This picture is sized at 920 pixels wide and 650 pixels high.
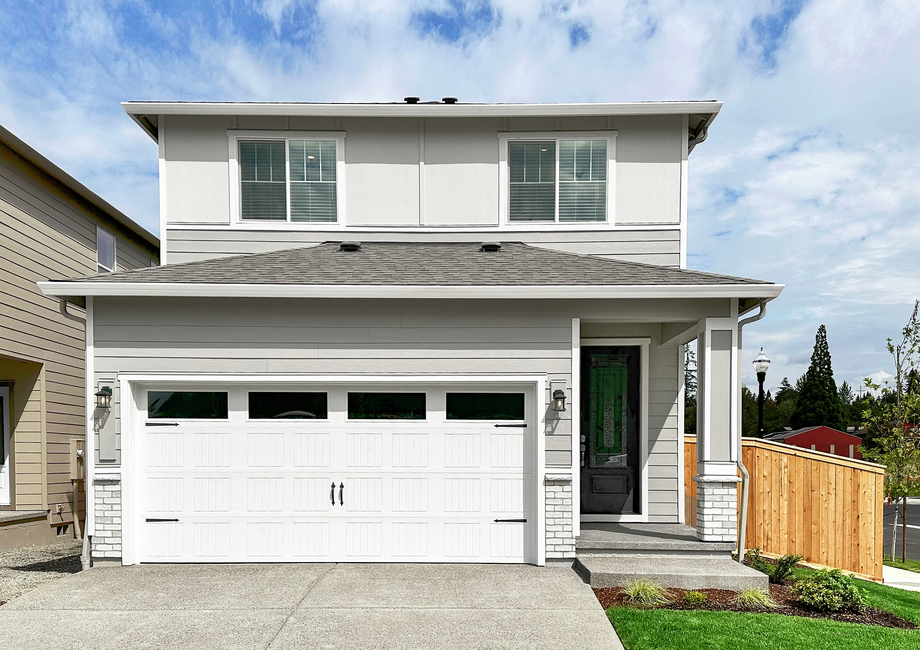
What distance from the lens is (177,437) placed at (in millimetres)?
7168

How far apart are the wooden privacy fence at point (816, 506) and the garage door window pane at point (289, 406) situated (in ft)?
17.7

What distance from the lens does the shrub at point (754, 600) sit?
5.75m

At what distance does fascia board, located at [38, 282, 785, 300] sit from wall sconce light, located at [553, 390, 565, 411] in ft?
3.50

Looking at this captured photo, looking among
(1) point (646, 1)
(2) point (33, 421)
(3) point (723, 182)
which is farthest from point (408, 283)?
(3) point (723, 182)

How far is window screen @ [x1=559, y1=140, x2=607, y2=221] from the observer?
909 cm

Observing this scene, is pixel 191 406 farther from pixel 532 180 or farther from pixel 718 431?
pixel 718 431

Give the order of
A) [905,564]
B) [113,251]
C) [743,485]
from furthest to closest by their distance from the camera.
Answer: [113,251] < [905,564] < [743,485]

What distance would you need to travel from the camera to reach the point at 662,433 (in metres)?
8.73

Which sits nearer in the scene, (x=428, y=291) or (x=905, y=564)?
(x=428, y=291)

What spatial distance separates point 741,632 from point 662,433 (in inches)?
152

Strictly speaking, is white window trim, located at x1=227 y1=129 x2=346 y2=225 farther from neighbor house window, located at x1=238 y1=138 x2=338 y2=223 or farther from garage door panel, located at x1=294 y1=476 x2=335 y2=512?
garage door panel, located at x1=294 y1=476 x2=335 y2=512

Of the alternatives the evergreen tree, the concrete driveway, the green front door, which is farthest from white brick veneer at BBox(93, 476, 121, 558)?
the evergreen tree

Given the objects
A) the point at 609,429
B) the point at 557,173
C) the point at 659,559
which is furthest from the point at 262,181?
the point at 659,559

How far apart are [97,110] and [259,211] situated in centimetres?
991
